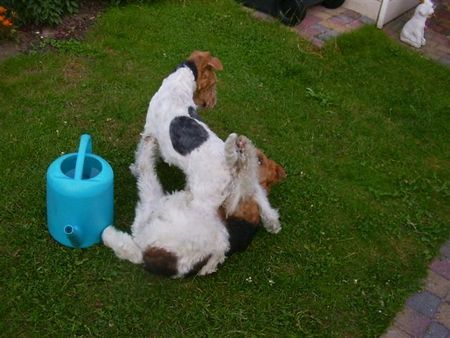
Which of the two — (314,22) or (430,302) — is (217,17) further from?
(430,302)

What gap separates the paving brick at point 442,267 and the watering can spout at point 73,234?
271 centimetres

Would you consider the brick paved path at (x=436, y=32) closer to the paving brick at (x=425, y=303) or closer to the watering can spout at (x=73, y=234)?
the paving brick at (x=425, y=303)

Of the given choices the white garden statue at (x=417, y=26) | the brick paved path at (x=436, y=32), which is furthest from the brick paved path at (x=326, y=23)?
the white garden statue at (x=417, y=26)

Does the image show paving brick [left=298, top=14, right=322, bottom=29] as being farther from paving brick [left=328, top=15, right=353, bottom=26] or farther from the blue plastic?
the blue plastic

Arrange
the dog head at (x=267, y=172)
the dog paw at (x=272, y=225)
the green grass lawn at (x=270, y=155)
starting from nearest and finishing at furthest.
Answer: the green grass lawn at (x=270, y=155)
the dog head at (x=267, y=172)
the dog paw at (x=272, y=225)

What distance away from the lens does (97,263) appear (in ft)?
12.2

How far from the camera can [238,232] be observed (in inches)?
139

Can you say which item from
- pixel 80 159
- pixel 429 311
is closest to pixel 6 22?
pixel 80 159

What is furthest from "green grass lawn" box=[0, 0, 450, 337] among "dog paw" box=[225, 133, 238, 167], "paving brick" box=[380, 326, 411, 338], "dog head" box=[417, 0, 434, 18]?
"dog paw" box=[225, 133, 238, 167]

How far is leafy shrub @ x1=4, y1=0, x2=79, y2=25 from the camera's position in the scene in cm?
594

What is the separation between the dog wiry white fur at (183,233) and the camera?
3379 millimetres

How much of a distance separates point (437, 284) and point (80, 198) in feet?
8.91

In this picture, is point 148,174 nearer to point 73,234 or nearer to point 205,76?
point 73,234

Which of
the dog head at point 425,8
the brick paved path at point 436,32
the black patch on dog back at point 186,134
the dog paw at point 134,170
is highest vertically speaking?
the dog head at point 425,8
